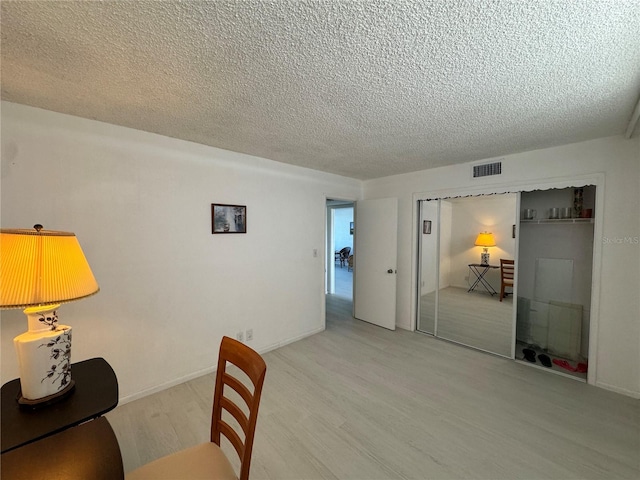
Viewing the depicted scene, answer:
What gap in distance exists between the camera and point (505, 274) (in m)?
3.72

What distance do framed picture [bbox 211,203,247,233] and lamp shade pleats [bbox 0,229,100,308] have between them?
154cm

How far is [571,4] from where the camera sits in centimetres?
98

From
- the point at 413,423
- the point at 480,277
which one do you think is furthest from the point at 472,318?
the point at 413,423

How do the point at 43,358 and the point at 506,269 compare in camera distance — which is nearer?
the point at 43,358

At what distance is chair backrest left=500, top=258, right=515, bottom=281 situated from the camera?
3615mm

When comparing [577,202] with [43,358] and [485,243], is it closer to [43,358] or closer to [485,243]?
[485,243]

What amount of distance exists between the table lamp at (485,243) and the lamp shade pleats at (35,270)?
14.4 feet

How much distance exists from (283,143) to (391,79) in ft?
4.34

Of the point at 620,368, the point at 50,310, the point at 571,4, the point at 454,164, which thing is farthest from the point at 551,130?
the point at 50,310

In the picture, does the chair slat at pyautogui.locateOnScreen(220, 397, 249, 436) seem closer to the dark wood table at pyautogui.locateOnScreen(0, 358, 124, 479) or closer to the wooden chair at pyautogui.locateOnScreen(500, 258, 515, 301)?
the dark wood table at pyautogui.locateOnScreen(0, 358, 124, 479)

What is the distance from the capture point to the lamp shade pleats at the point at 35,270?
3.33 feet

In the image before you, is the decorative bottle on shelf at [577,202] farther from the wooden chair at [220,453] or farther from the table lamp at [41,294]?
the table lamp at [41,294]

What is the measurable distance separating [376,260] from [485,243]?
5.26 feet

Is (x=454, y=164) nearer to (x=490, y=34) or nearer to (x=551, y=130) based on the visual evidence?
(x=551, y=130)
